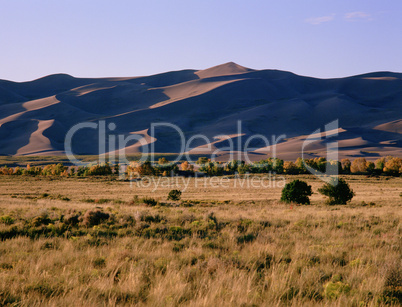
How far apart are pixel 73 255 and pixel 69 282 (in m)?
1.83

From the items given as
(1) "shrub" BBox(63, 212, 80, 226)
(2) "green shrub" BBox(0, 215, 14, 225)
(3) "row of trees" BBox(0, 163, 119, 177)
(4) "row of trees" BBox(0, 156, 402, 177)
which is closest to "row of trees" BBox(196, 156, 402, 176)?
(4) "row of trees" BBox(0, 156, 402, 177)

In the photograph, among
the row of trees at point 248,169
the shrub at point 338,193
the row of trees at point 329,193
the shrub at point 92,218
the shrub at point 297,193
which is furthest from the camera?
the row of trees at point 248,169

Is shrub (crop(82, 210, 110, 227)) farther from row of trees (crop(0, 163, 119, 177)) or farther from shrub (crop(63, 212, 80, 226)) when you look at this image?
row of trees (crop(0, 163, 119, 177))

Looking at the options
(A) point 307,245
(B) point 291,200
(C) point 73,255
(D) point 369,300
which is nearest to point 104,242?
(C) point 73,255

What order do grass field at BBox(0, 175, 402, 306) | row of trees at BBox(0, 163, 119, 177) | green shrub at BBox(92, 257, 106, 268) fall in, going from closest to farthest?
grass field at BBox(0, 175, 402, 306)
green shrub at BBox(92, 257, 106, 268)
row of trees at BBox(0, 163, 119, 177)

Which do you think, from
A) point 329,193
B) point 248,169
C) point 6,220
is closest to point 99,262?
point 6,220

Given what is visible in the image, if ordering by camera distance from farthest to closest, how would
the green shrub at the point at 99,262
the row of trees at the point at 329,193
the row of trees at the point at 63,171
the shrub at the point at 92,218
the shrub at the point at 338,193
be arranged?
the row of trees at the point at 63,171 → the row of trees at the point at 329,193 → the shrub at the point at 338,193 → the shrub at the point at 92,218 → the green shrub at the point at 99,262

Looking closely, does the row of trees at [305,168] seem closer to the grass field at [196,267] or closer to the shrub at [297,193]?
the shrub at [297,193]

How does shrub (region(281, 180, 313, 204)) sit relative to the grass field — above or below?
below

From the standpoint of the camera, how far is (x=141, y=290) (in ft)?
18.5

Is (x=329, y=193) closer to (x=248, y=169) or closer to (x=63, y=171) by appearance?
(x=248, y=169)

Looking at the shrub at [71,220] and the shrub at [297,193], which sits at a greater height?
the shrub at [71,220]

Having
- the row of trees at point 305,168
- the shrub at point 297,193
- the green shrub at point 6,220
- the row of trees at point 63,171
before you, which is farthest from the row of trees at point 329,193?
the row of trees at point 63,171

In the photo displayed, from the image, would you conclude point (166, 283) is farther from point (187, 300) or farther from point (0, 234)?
point (0, 234)
